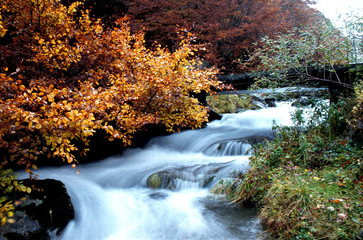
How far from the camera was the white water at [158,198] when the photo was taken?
4.41 m

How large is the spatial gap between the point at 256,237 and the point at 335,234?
3.64ft

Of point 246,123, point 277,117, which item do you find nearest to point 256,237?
point 246,123

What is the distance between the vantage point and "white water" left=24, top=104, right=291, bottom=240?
14.5 ft

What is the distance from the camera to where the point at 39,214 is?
4059 millimetres

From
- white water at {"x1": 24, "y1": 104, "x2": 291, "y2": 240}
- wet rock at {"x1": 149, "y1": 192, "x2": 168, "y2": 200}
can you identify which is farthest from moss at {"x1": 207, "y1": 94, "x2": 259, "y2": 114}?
wet rock at {"x1": 149, "y1": 192, "x2": 168, "y2": 200}

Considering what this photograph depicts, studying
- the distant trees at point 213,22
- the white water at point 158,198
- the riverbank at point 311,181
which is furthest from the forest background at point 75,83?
the distant trees at point 213,22

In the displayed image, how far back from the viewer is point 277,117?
1337 centimetres

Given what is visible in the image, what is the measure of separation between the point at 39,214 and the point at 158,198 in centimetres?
253

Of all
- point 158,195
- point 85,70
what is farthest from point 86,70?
point 158,195

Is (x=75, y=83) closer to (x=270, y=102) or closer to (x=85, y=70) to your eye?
(x=85, y=70)

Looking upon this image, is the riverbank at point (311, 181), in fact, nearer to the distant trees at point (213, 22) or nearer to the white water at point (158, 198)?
the white water at point (158, 198)

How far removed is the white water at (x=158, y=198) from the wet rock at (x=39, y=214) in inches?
8.8

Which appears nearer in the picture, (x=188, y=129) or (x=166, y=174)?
(x=166, y=174)

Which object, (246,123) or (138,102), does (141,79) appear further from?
(246,123)
